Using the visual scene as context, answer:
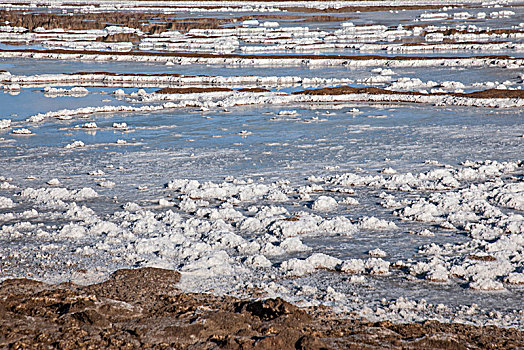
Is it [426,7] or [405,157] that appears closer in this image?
[405,157]

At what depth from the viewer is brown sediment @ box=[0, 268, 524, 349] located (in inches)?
150

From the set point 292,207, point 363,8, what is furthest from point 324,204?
point 363,8

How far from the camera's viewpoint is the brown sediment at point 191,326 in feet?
12.5

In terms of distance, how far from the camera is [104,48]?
1193 inches

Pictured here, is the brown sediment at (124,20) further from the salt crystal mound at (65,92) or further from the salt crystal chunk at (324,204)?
the salt crystal chunk at (324,204)

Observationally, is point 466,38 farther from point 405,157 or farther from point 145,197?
point 145,197

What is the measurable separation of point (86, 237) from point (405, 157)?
16.2 feet

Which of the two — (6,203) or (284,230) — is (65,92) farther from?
(284,230)

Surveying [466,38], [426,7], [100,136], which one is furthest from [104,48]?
[426,7]

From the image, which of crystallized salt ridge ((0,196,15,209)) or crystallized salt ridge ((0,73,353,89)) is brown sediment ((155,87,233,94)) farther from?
crystallized salt ridge ((0,196,15,209))

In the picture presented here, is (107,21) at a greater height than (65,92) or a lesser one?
greater

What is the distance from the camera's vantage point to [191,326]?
160 inches

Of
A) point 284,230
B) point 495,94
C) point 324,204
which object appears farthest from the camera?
point 495,94

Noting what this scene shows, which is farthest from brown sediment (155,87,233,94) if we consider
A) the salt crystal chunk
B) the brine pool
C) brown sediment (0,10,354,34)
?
brown sediment (0,10,354,34)
